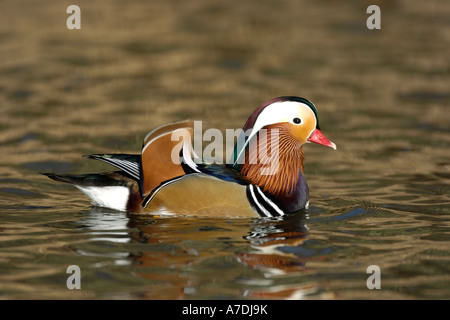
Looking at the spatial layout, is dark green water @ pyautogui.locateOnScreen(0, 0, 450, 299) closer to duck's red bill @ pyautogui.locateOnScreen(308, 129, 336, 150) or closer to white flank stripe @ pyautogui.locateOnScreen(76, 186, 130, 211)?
white flank stripe @ pyautogui.locateOnScreen(76, 186, 130, 211)

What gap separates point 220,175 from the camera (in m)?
7.54

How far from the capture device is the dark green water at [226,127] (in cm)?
632

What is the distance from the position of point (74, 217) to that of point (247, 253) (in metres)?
1.75

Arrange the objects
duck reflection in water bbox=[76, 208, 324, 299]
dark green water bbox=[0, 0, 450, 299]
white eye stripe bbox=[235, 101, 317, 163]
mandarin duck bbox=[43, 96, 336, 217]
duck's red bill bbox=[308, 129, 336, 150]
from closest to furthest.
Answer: duck reflection in water bbox=[76, 208, 324, 299]
dark green water bbox=[0, 0, 450, 299]
mandarin duck bbox=[43, 96, 336, 217]
white eye stripe bbox=[235, 101, 317, 163]
duck's red bill bbox=[308, 129, 336, 150]

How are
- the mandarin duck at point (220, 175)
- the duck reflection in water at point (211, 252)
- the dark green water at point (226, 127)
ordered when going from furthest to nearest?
the mandarin duck at point (220, 175)
the dark green water at point (226, 127)
the duck reflection in water at point (211, 252)

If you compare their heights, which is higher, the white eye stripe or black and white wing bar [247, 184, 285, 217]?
the white eye stripe

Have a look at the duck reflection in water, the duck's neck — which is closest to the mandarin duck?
the duck's neck

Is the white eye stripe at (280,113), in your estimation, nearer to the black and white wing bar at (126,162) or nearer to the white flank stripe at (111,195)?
the black and white wing bar at (126,162)

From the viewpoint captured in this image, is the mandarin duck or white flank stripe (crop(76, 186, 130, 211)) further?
white flank stripe (crop(76, 186, 130, 211))

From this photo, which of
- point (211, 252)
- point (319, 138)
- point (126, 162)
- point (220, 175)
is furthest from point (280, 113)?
point (211, 252)

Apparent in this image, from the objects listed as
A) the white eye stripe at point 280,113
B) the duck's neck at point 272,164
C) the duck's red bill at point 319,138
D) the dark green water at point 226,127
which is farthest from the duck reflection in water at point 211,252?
the white eye stripe at point 280,113

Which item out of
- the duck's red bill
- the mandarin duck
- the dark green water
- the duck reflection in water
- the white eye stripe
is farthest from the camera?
the duck's red bill

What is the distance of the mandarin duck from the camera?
7.50 m
